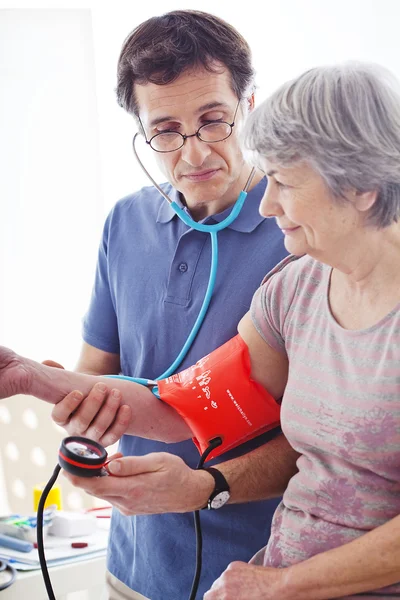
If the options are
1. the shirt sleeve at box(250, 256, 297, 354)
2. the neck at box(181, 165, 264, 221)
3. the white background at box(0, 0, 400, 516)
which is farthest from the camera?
the white background at box(0, 0, 400, 516)

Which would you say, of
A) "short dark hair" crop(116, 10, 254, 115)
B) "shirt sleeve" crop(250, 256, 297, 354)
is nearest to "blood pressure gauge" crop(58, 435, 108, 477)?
"shirt sleeve" crop(250, 256, 297, 354)

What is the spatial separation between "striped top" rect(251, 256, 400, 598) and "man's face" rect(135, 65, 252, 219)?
306 mm

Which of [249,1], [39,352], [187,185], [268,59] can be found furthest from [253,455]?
[39,352]

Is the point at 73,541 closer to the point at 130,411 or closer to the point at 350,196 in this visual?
the point at 130,411

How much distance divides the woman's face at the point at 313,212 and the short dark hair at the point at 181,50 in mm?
411

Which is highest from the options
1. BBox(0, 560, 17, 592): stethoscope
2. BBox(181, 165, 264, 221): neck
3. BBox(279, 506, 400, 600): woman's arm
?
BBox(181, 165, 264, 221): neck

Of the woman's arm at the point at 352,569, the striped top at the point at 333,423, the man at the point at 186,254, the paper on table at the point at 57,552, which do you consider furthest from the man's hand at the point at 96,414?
the paper on table at the point at 57,552

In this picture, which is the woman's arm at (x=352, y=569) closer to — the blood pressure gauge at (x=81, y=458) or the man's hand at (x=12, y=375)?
the blood pressure gauge at (x=81, y=458)

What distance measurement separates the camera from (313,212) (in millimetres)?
1154

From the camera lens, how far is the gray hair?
1.11 metres

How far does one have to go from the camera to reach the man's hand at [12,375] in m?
1.51

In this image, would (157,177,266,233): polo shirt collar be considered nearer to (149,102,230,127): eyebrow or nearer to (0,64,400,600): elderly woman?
(149,102,230,127): eyebrow

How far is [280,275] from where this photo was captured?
137 centimetres

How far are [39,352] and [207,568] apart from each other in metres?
2.68
